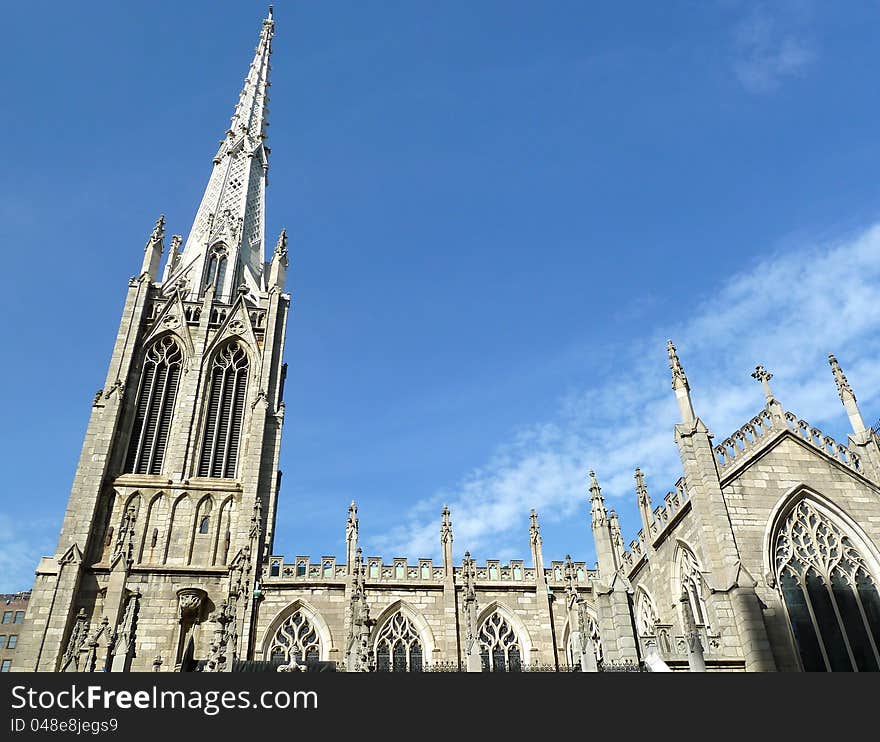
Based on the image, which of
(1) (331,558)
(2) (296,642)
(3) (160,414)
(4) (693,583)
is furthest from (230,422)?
(4) (693,583)

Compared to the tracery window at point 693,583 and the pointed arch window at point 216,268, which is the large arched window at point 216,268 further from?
the tracery window at point 693,583

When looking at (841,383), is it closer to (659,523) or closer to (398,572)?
(659,523)

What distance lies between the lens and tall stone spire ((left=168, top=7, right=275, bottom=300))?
40781mm

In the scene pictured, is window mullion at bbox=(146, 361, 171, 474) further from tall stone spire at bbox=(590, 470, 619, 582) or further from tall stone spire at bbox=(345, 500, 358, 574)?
tall stone spire at bbox=(590, 470, 619, 582)

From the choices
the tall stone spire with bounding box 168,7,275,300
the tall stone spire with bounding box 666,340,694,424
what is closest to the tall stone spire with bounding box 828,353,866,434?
the tall stone spire with bounding box 666,340,694,424

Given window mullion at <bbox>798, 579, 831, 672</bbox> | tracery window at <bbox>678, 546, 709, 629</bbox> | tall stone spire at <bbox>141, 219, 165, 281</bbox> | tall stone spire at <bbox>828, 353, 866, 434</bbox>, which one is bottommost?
window mullion at <bbox>798, 579, 831, 672</bbox>

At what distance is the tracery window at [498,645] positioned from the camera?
27516mm

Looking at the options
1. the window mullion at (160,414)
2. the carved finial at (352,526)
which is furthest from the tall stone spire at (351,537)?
the window mullion at (160,414)

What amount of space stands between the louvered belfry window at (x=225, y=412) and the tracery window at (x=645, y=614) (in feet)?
61.8

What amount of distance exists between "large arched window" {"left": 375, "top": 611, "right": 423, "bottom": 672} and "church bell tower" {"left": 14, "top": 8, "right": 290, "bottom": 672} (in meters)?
4.91

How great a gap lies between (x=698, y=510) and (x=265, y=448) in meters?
20.5

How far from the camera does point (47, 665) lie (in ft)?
86.3

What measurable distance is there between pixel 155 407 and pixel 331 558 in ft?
39.8

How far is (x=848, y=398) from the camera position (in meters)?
22.0
